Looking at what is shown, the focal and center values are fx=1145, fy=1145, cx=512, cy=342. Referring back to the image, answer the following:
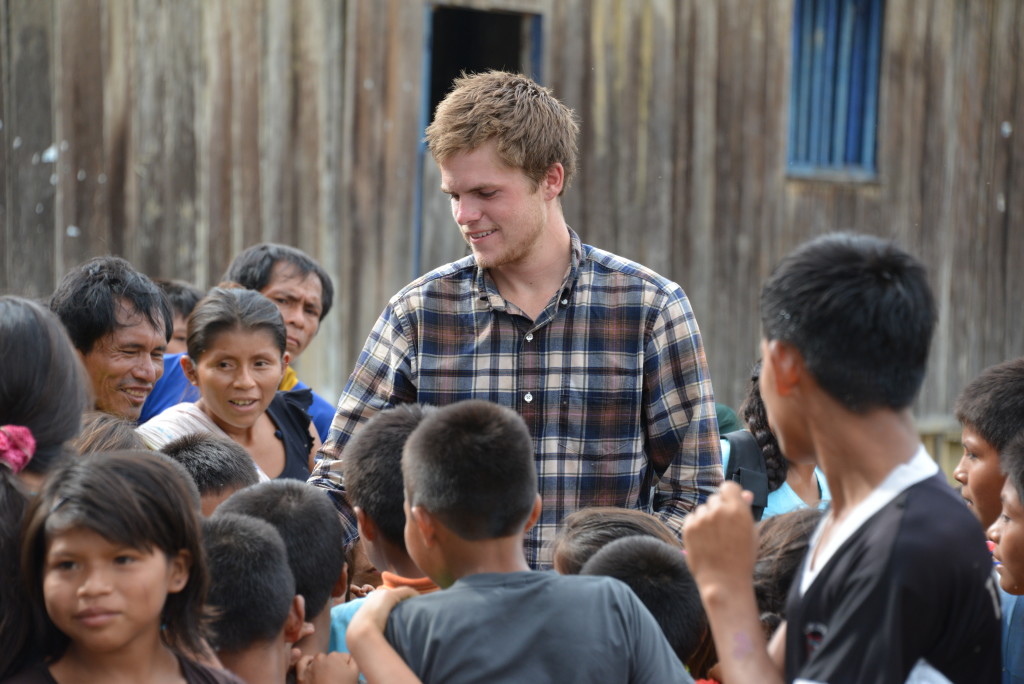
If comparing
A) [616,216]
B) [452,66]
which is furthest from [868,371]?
[452,66]

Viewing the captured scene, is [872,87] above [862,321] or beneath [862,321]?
above

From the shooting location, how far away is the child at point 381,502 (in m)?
2.52

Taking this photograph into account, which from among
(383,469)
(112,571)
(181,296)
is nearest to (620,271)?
(383,469)

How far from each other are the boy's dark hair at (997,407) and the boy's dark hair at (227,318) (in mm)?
2273

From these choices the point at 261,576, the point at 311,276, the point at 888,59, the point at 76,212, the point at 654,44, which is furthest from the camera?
the point at 888,59

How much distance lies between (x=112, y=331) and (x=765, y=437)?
223 centimetres

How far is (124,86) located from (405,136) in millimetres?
1634

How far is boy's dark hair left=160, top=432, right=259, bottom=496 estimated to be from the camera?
9.99 feet

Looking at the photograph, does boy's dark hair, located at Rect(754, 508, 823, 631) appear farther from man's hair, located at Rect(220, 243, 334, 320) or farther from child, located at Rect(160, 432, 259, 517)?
man's hair, located at Rect(220, 243, 334, 320)

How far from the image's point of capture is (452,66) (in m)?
10.3

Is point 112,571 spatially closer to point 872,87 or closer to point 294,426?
point 294,426

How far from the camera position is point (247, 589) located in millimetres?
2246

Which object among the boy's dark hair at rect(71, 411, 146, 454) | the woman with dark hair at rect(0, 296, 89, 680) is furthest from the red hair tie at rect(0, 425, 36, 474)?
the boy's dark hair at rect(71, 411, 146, 454)

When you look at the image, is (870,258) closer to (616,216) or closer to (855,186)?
(616,216)
